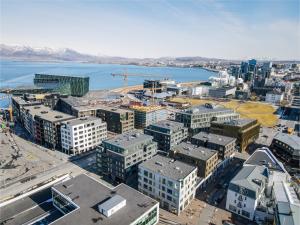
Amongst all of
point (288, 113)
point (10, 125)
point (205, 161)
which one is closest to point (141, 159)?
point (205, 161)

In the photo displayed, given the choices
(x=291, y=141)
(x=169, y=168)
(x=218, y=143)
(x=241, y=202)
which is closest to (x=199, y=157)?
(x=169, y=168)

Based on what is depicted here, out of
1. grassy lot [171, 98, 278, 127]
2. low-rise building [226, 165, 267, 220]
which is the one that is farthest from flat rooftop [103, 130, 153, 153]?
grassy lot [171, 98, 278, 127]

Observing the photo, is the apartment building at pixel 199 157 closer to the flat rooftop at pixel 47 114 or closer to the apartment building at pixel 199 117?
the apartment building at pixel 199 117

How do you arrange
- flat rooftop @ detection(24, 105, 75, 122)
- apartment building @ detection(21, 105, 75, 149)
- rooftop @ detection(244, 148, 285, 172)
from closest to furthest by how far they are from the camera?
rooftop @ detection(244, 148, 285, 172) < apartment building @ detection(21, 105, 75, 149) < flat rooftop @ detection(24, 105, 75, 122)

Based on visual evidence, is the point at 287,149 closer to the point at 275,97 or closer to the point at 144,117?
the point at 144,117

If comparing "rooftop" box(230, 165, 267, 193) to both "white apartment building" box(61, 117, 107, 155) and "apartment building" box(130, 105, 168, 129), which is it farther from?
"apartment building" box(130, 105, 168, 129)

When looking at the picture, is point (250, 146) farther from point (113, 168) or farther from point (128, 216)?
point (128, 216)
